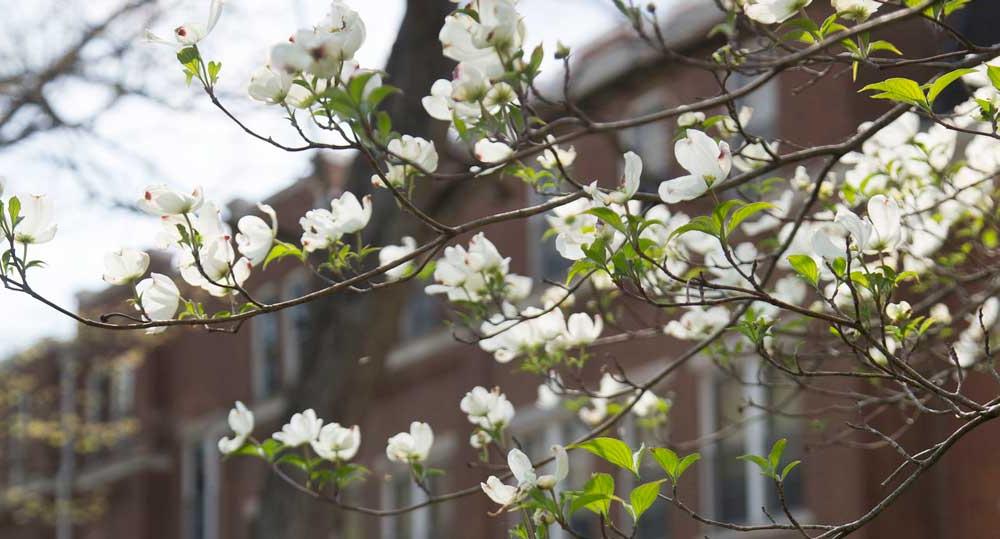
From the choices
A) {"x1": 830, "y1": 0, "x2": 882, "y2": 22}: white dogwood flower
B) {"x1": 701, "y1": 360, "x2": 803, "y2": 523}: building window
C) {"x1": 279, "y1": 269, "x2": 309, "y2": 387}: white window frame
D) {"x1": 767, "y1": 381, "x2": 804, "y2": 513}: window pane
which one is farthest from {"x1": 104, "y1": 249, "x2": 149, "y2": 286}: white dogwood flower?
{"x1": 279, "y1": 269, "x2": 309, "y2": 387}: white window frame

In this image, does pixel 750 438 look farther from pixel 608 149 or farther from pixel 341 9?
pixel 341 9

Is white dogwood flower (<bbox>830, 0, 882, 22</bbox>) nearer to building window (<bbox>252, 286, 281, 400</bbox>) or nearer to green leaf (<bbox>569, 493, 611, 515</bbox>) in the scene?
green leaf (<bbox>569, 493, 611, 515</bbox>)

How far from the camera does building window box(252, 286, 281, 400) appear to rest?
19703 millimetres

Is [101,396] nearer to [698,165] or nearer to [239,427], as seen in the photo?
[239,427]

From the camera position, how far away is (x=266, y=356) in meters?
20.0

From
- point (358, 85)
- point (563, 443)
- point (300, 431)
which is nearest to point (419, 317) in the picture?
point (563, 443)

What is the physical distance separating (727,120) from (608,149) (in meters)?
11.0

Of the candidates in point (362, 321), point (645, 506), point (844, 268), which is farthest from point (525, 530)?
point (362, 321)

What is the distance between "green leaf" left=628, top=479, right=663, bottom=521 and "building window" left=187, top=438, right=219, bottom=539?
1889 cm

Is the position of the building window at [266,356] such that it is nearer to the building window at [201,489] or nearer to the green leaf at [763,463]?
the building window at [201,489]

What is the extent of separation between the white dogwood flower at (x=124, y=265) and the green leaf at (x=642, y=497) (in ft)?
3.06

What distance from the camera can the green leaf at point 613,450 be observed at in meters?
2.38

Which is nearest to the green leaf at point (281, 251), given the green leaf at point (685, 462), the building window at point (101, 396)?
the green leaf at point (685, 462)

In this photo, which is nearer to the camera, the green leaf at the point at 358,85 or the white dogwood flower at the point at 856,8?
the green leaf at the point at 358,85
